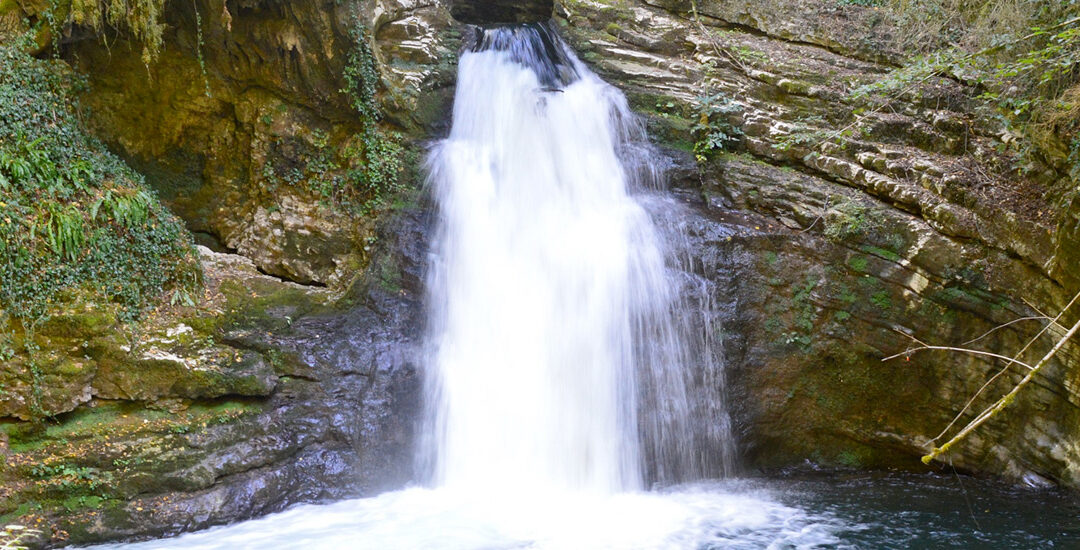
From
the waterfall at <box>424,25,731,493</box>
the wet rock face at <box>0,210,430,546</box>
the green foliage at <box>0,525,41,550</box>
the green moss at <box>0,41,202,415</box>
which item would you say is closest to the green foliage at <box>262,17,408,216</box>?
the waterfall at <box>424,25,731,493</box>

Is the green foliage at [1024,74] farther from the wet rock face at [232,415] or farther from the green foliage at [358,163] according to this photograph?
the wet rock face at [232,415]

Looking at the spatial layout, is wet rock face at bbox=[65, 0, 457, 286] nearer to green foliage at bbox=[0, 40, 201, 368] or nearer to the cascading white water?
green foliage at bbox=[0, 40, 201, 368]

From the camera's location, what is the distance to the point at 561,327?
7703 millimetres

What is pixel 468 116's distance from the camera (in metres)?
9.56

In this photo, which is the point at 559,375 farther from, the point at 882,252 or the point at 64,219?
the point at 64,219

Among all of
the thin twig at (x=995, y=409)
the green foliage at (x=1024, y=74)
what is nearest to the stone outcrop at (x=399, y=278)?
the green foliage at (x=1024, y=74)

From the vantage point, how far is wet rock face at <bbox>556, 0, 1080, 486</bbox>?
698 cm

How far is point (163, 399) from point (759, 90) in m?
8.41

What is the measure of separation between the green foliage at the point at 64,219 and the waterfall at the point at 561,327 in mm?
2991

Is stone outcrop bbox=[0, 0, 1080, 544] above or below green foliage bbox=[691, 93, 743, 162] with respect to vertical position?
below

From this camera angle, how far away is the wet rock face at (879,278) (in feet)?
22.9

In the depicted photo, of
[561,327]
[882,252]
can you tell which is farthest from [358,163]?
[882,252]

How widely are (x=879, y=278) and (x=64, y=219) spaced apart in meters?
8.43

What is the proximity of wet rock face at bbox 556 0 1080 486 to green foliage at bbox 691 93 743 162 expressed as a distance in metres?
0.08
